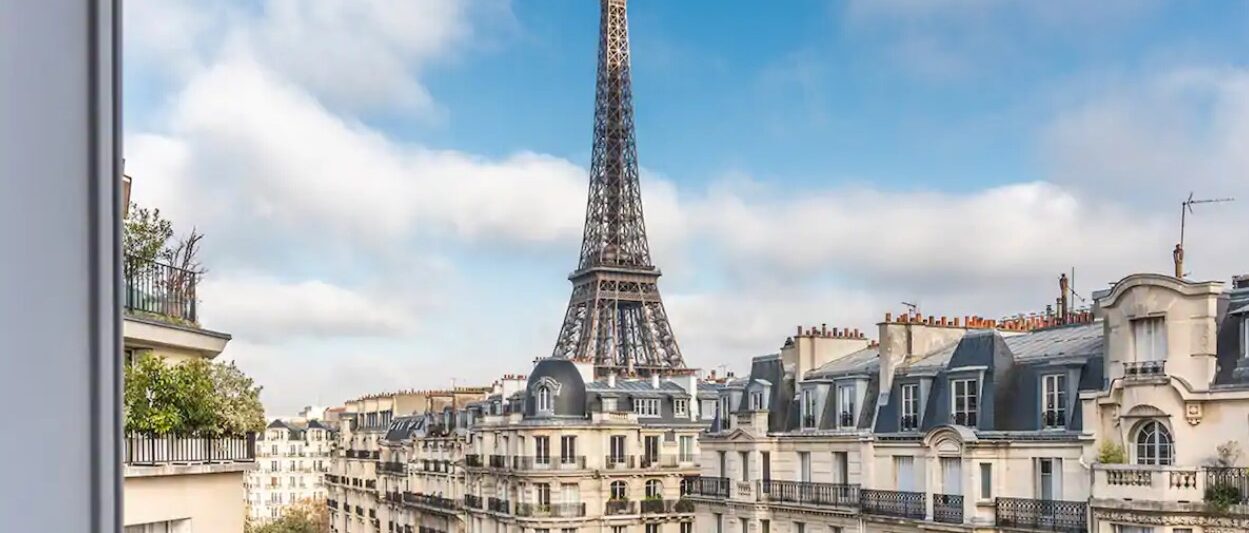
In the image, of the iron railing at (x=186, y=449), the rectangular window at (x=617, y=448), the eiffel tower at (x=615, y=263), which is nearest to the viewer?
the iron railing at (x=186, y=449)

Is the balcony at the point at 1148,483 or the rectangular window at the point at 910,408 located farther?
the rectangular window at the point at 910,408

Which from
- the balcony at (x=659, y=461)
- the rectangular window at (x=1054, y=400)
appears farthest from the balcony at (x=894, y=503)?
the balcony at (x=659, y=461)

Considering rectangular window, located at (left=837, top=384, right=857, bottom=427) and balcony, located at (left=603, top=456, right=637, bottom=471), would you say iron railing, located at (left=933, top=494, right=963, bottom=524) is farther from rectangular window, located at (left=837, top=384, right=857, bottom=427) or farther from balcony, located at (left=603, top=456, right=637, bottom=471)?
balcony, located at (left=603, top=456, right=637, bottom=471)

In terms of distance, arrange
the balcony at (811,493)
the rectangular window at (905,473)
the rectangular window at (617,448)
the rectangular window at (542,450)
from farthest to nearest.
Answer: the rectangular window at (617,448) < the rectangular window at (542,450) < the balcony at (811,493) < the rectangular window at (905,473)

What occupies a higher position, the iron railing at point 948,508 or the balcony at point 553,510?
the iron railing at point 948,508

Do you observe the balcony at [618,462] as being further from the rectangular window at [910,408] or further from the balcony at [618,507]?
the rectangular window at [910,408]

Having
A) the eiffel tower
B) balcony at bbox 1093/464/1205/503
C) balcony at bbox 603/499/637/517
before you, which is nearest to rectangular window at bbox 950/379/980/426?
balcony at bbox 1093/464/1205/503

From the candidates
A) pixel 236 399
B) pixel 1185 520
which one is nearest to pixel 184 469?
pixel 236 399

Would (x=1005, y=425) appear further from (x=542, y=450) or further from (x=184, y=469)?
(x=542, y=450)
